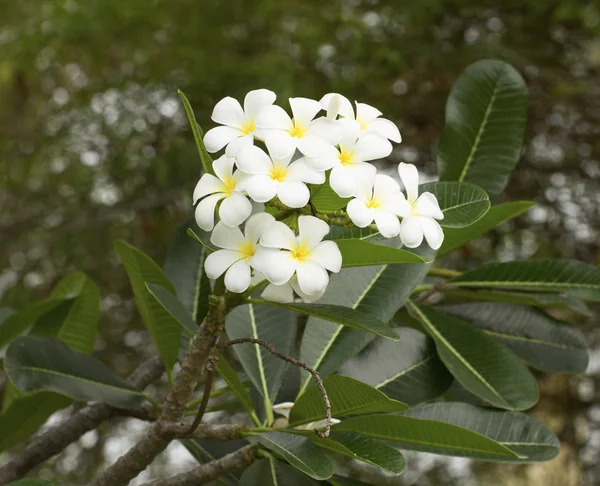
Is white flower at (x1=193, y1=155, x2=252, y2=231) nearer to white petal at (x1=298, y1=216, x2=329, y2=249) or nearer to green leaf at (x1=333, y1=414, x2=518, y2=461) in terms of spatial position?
white petal at (x1=298, y1=216, x2=329, y2=249)

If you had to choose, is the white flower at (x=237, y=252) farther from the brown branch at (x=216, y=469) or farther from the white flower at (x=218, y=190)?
the brown branch at (x=216, y=469)

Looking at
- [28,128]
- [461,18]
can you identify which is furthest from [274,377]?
[28,128]

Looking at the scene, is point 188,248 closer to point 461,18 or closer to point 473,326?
point 473,326

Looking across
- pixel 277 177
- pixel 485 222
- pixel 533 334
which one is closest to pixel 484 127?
pixel 485 222

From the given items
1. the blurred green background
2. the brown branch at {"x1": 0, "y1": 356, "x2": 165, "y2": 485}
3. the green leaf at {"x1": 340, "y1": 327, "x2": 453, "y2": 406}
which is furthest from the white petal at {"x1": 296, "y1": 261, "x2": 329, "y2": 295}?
the blurred green background

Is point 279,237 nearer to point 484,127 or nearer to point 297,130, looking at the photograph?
point 297,130

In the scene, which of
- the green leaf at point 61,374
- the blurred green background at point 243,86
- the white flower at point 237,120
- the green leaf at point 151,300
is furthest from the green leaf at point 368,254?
the blurred green background at point 243,86
